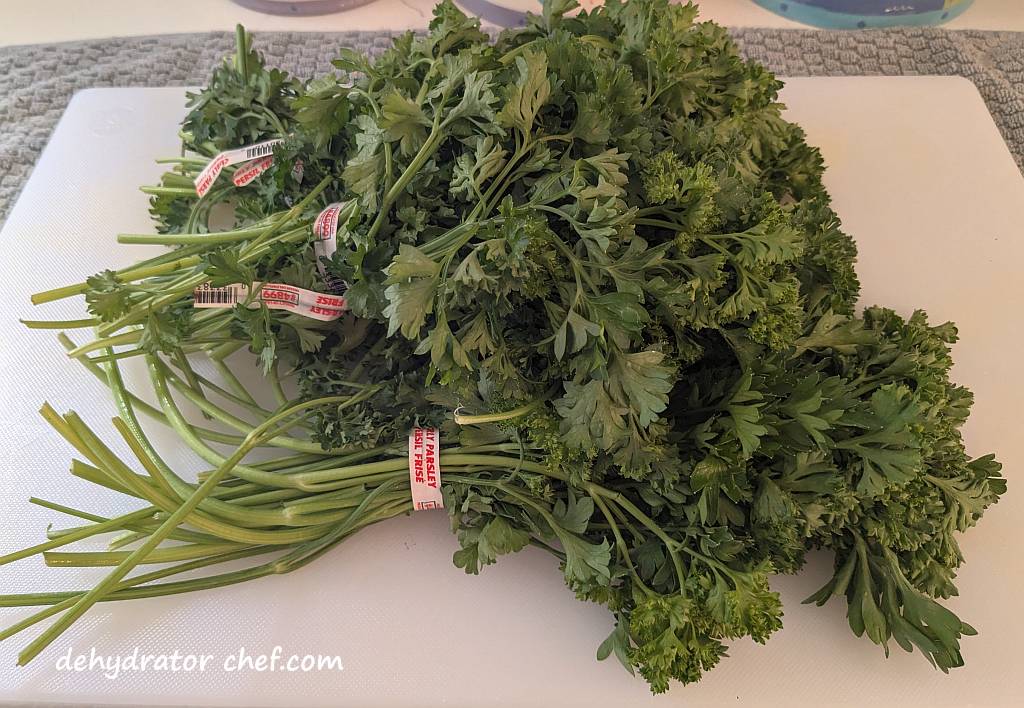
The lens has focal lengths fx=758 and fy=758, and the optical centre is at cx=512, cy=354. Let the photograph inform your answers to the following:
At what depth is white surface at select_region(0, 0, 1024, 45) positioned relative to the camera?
1790 millimetres

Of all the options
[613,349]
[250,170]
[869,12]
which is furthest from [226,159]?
[869,12]

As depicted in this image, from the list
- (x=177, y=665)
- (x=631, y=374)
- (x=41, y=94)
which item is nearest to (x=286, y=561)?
(x=177, y=665)

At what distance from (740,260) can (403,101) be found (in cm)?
44

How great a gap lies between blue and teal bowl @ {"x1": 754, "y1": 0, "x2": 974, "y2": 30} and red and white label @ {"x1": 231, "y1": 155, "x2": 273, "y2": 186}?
1.30 metres

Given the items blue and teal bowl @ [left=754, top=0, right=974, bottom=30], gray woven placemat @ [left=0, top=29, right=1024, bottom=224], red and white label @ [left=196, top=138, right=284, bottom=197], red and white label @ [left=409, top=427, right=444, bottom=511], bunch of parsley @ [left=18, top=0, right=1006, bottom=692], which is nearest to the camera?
bunch of parsley @ [left=18, top=0, right=1006, bottom=692]

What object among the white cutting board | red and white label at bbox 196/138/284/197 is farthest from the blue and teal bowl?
red and white label at bbox 196/138/284/197

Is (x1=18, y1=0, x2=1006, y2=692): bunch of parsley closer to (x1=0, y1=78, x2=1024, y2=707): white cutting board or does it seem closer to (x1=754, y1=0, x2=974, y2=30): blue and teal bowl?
(x1=0, y1=78, x2=1024, y2=707): white cutting board

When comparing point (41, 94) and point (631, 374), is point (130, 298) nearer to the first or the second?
point (631, 374)

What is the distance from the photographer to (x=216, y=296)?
98 cm

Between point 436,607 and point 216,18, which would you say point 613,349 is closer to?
point 436,607

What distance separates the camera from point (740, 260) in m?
0.89

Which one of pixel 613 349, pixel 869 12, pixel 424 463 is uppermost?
pixel 869 12

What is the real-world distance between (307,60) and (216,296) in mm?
902

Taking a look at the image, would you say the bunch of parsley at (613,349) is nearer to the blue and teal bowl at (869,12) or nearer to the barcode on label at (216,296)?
the barcode on label at (216,296)
